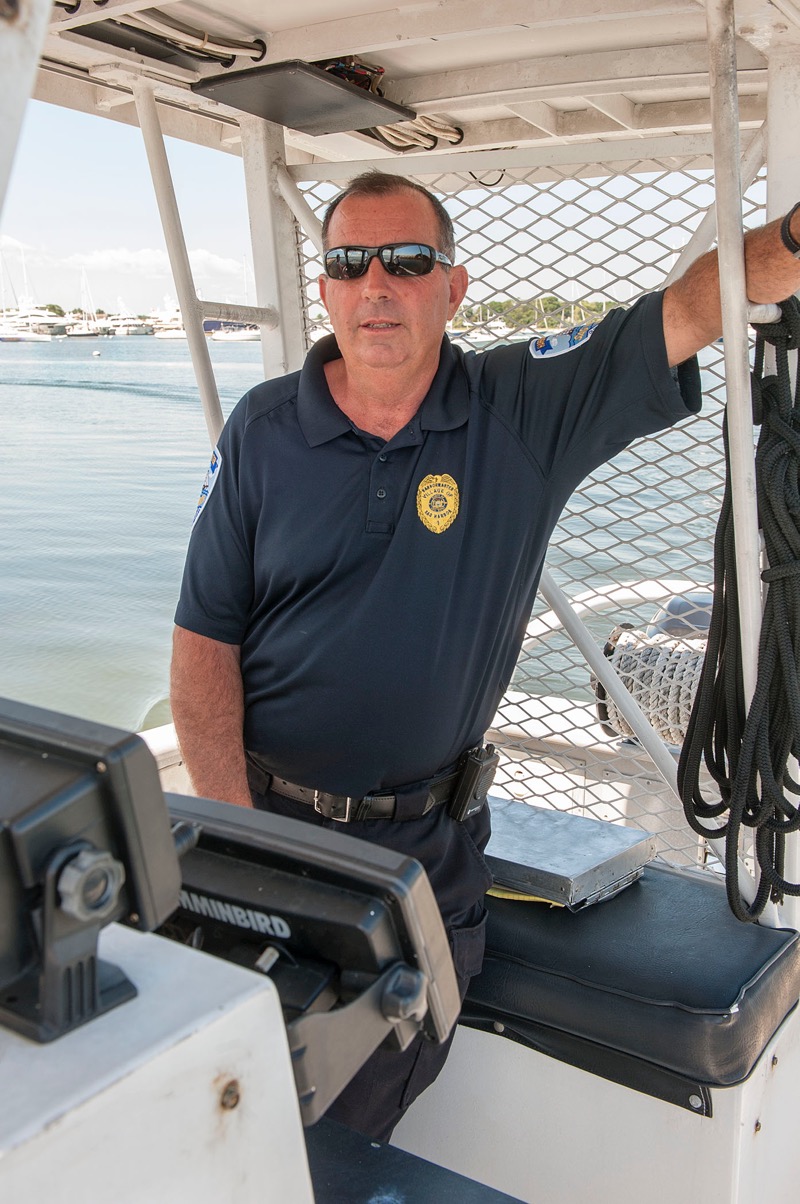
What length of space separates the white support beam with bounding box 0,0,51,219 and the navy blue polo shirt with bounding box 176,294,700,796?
122cm

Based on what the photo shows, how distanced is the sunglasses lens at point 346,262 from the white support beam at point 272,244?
50 cm

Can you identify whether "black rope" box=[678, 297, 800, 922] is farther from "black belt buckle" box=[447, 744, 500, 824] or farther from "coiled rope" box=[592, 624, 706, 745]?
"coiled rope" box=[592, 624, 706, 745]

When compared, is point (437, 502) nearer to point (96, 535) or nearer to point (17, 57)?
point (17, 57)

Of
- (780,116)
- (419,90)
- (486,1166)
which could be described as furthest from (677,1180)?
(419,90)

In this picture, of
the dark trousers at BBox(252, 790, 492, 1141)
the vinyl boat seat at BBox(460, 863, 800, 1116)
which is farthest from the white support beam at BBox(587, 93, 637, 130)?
the vinyl boat seat at BBox(460, 863, 800, 1116)

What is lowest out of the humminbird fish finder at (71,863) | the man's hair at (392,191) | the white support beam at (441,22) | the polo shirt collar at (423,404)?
the humminbird fish finder at (71,863)

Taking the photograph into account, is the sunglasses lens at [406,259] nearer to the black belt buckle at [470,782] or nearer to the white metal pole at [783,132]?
the white metal pole at [783,132]

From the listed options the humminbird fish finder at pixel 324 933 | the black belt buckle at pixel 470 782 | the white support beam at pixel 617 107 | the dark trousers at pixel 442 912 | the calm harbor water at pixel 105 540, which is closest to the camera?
the humminbird fish finder at pixel 324 933

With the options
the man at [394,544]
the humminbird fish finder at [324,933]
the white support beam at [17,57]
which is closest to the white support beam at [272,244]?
the man at [394,544]

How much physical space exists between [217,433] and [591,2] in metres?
1.16

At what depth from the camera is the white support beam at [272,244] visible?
228 centimetres

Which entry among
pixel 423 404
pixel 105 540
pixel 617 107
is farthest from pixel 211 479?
pixel 105 540

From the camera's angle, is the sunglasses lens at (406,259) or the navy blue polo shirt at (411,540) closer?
the navy blue polo shirt at (411,540)

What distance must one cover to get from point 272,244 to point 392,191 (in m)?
0.51
